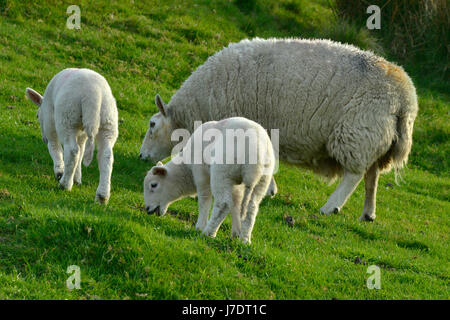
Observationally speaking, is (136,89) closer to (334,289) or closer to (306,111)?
(306,111)

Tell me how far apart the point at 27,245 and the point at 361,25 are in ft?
45.6

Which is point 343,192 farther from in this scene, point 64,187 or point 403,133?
point 64,187

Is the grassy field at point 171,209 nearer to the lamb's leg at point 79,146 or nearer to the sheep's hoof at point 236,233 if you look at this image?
the lamb's leg at point 79,146

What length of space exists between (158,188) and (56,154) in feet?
5.22

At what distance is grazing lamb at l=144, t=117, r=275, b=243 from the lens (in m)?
5.98

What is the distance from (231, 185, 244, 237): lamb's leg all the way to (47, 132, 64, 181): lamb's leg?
2587mm

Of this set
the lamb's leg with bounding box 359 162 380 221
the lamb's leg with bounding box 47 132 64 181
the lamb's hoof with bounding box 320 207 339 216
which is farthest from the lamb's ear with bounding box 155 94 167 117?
the lamb's leg with bounding box 359 162 380 221

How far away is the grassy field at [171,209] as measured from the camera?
5.32 m

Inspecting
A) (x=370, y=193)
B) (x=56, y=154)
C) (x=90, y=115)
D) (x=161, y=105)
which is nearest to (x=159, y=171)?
(x=90, y=115)

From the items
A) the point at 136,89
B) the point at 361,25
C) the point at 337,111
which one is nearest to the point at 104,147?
the point at 337,111

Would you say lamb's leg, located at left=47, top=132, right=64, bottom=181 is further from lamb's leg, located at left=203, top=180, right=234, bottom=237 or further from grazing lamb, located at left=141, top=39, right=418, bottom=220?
lamb's leg, located at left=203, top=180, right=234, bottom=237

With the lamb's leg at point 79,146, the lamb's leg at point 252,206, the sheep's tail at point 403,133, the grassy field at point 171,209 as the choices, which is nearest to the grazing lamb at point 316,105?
the sheep's tail at point 403,133

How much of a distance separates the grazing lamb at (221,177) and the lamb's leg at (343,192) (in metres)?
2.50

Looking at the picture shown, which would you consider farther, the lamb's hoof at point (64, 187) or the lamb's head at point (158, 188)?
the lamb's hoof at point (64, 187)
